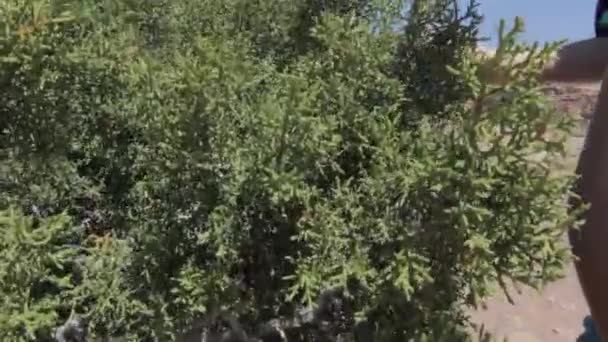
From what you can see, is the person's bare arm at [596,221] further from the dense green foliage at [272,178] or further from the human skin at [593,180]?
the dense green foliage at [272,178]

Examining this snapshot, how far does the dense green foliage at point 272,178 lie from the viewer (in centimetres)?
114

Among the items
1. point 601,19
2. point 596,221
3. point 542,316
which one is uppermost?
point 601,19

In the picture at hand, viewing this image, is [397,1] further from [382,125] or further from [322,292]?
[322,292]

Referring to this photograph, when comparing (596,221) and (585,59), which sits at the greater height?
(585,59)

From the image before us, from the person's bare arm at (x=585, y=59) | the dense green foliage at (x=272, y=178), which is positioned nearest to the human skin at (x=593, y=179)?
the person's bare arm at (x=585, y=59)

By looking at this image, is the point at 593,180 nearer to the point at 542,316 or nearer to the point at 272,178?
the point at 272,178

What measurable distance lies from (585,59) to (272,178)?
2.29ft

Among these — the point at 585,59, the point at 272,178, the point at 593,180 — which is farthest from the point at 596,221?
the point at 272,178

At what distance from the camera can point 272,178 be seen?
3.71ft

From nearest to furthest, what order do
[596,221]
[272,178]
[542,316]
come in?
[272,178] < [596,221] < [542,316]

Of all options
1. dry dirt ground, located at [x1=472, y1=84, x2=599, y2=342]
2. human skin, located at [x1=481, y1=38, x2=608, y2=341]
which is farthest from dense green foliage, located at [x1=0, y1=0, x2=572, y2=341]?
dry dirt ground, located at [x1=472, y1=84, x2=599, y2=342]

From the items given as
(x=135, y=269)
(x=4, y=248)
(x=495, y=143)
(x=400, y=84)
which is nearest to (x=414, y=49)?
(x=400, y=84)

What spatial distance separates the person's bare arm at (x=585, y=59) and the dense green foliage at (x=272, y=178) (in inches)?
12.3

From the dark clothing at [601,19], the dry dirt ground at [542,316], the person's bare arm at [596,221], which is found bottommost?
the dry dirt ground at [542,316]
